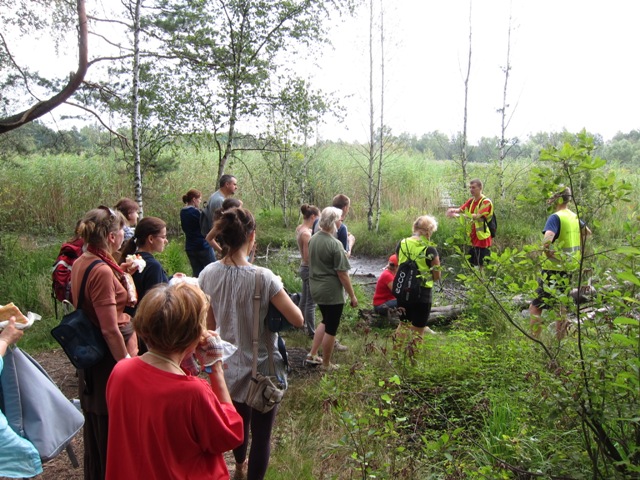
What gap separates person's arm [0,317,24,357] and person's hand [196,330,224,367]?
950 mm

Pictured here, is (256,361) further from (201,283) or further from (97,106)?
(97,106)

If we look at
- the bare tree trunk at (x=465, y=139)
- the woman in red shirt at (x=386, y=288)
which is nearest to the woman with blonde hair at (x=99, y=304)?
the woman in red shirt at (x=386, y=288)

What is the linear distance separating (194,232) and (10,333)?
3925 mm

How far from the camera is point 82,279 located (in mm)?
2590

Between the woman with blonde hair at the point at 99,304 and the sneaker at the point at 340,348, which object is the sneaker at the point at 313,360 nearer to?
the sneaker at the point at 340,348

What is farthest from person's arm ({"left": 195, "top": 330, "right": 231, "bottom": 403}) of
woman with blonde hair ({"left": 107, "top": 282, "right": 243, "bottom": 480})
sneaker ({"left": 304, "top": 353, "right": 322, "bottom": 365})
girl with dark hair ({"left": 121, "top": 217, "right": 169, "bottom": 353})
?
sneaker ({"left": 304, "top": 353, "right": 322, "bottom": 365})

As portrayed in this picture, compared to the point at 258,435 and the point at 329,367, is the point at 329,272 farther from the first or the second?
the point at 258,435

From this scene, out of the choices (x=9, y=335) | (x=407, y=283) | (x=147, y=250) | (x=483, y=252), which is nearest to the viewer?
(x=9, y=335)

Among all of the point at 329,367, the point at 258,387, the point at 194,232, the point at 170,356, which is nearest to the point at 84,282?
the point at 258,387

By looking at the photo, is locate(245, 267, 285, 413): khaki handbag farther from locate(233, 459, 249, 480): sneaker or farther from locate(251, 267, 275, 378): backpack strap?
locate(233, 459, 249, 480): sneaker

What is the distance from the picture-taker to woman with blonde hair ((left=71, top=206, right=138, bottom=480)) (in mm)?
2590

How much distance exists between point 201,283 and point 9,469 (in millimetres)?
1185

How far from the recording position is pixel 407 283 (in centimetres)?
460

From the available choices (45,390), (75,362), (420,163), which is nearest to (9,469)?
(45,390)
